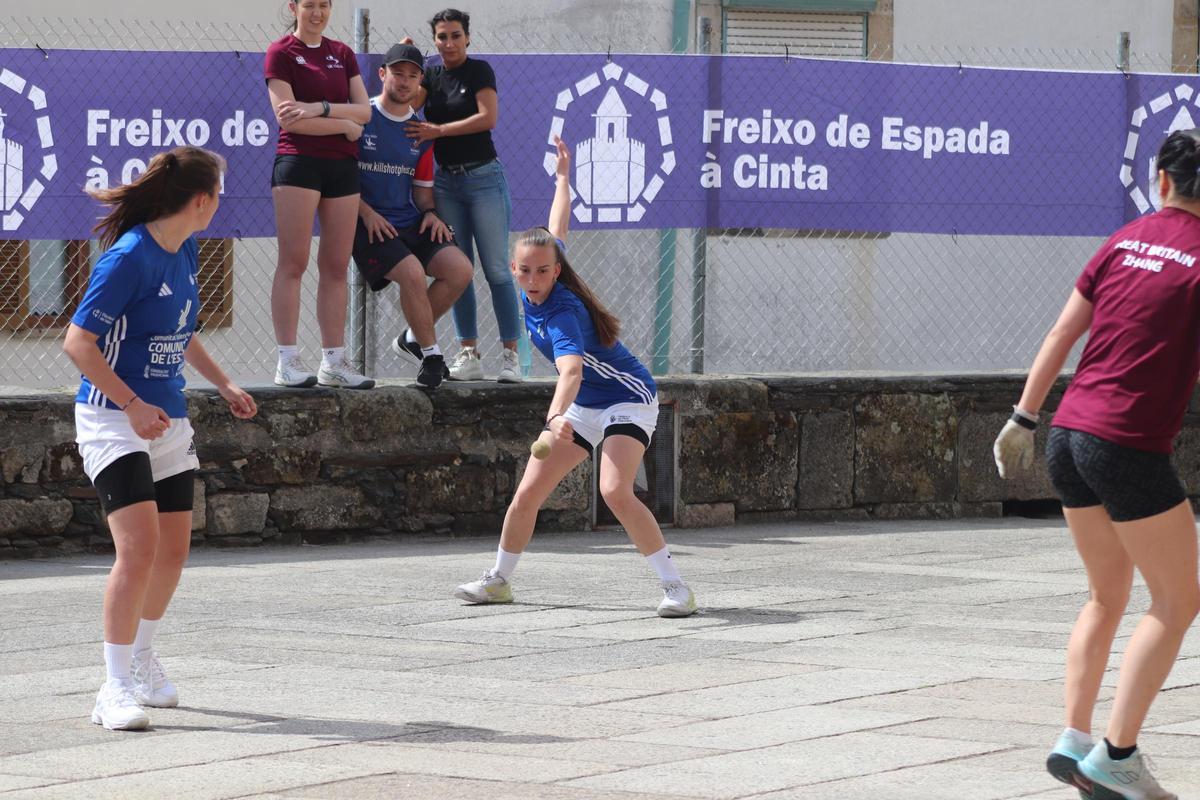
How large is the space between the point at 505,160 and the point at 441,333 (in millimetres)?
1313

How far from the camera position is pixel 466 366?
35.0 feet

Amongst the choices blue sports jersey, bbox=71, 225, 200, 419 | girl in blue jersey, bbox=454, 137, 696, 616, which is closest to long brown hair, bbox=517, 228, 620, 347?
girl in blue jersey, bbox=454, 137, 696, 616

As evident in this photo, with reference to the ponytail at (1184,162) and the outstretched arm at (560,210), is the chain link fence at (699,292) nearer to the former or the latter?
the outstretched arm at (560,210)

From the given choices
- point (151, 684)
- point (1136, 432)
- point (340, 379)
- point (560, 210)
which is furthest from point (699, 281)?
point (1136, 432)

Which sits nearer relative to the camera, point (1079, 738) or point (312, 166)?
point (1079, 738)

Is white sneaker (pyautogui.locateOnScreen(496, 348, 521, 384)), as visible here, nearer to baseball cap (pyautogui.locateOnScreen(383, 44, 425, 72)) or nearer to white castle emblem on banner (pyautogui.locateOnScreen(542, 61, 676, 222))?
white castle emblem on banner (pyautogui.locateOnScreen(542, 61, 676, 222))

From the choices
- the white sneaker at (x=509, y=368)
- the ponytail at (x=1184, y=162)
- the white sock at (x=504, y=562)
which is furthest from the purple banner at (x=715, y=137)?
the ponytail at (x=1184, y=162)

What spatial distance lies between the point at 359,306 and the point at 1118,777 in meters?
6.41

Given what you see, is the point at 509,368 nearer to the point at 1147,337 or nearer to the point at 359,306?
the point at 359,306

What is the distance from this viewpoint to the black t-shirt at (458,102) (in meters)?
10.3

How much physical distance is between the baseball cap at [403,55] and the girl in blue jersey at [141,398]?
4122 millimetres

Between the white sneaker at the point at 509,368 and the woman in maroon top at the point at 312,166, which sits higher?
the woman in maroon top at the point at 312,166

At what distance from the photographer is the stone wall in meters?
9.56

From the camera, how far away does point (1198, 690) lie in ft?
20.8
